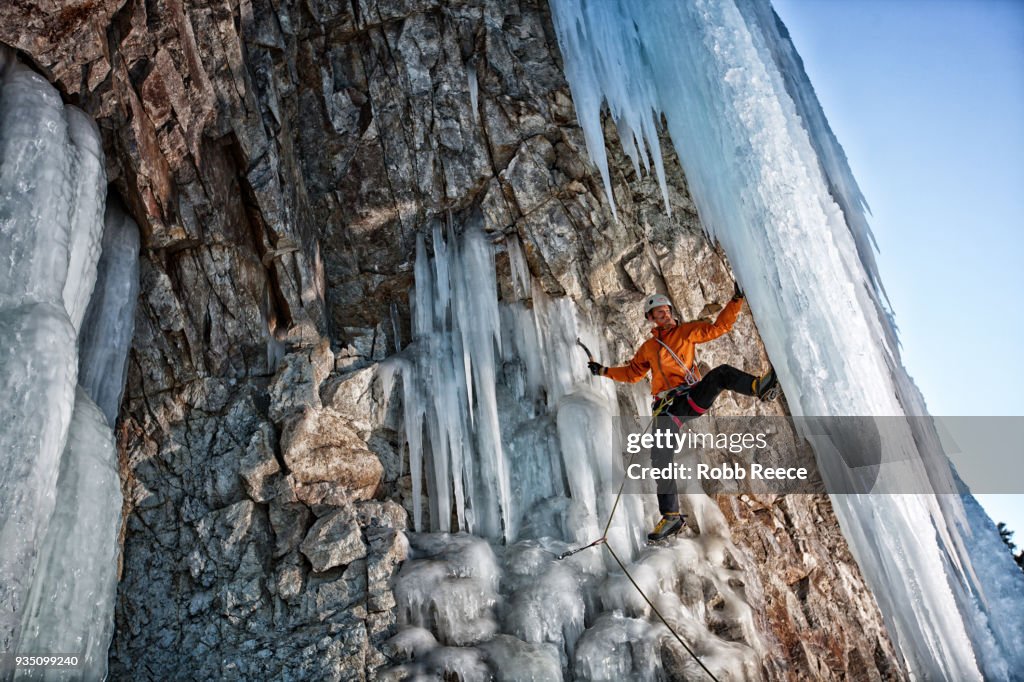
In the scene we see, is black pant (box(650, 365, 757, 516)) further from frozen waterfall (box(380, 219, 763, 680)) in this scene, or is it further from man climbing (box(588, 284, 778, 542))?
frozen waterfall (box(380, 219, 763, 680))

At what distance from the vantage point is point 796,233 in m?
6.62

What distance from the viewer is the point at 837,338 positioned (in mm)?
6168

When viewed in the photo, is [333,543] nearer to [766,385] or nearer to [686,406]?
[686,406]

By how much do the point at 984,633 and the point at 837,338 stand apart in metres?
2.39

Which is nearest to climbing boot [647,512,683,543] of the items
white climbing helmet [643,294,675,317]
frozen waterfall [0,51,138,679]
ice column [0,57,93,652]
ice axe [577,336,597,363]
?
ice axe [577,336,597,363]

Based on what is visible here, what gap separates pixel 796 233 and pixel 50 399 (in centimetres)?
582

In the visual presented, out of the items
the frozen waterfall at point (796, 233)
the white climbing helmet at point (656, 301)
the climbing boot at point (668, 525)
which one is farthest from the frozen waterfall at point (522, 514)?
the frozen waterfall at point (796, 233)

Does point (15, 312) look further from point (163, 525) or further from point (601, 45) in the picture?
point (601, 45)

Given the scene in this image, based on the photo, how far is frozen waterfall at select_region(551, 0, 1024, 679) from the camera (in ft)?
18.7

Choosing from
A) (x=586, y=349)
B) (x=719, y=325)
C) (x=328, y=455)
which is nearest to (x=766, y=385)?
(x=719, y=325)

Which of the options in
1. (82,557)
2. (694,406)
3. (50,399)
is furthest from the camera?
(694,406)

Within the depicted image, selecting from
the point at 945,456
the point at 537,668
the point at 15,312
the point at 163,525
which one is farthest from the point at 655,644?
the point at 15,312

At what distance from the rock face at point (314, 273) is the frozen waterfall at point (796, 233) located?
579 mm

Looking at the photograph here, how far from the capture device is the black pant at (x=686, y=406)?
6.32 meters
